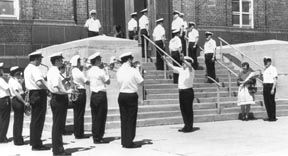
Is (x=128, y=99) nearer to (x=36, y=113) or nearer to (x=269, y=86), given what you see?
(x=36, y=113)

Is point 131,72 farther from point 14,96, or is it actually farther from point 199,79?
point 199,79

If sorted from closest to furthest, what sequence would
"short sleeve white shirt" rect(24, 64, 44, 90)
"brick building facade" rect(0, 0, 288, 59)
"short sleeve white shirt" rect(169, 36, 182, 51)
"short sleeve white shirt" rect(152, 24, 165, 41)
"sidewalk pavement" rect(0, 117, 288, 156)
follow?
"sidewalk pavement" rect(0, 117, 288, 156)
"short sleeve white shirt" rect(24, 64, 44, 90)
"short sleeve white shirt" rect(169, 36, 182, 51)
"short sleeve white shirt" rect(152, 24, 165, 41)
"brick building facade" rect(0, 0, 288, 59)

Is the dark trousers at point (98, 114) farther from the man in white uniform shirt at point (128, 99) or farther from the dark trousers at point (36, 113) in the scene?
the dark trousers at point (36, 113)

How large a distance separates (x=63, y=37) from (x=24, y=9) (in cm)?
184

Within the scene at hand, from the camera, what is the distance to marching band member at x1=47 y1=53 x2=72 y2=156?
29.6 feet

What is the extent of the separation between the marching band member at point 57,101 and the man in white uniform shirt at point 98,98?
139 centimetres

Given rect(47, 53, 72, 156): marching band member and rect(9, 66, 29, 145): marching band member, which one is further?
rect(9, 66, 29, 145): marching band member

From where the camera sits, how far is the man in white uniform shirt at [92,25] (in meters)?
18.5

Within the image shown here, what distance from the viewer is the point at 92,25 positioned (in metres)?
18.5

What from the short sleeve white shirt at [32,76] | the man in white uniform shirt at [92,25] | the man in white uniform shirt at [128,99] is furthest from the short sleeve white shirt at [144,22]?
the short sleeve white shirt at [32,76]

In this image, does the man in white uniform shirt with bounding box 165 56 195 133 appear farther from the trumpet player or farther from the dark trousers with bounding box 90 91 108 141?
the trumpet player

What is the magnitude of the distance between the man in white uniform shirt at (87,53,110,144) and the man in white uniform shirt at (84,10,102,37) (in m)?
7.97

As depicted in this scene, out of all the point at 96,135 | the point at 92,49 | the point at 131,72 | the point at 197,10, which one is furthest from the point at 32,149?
the point at 197,10

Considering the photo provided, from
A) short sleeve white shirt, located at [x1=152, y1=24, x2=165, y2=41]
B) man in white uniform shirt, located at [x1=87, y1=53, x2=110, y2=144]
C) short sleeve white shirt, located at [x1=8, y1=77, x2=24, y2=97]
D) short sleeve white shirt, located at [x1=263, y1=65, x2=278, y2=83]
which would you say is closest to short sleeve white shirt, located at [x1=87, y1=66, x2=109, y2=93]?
man in white uniform shirt, located at [x1=87, y1=53, x2=110, y2=144]
